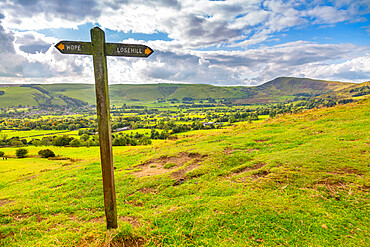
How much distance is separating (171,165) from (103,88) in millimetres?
9773

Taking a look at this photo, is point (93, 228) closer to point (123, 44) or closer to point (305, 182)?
point (123, 44)

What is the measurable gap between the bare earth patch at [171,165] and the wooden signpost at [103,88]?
568 cm

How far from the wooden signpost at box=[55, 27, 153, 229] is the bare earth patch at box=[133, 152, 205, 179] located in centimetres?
568

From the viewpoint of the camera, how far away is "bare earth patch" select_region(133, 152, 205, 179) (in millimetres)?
12464

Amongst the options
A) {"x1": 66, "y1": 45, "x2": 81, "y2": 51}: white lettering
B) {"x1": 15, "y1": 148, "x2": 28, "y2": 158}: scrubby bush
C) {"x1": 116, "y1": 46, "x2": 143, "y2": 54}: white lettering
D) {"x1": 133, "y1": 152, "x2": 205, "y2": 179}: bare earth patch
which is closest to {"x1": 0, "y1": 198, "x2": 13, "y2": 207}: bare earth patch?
{"x1": 133, "y1": 152, "x2": 205, "y2": 179}: bare earth patch

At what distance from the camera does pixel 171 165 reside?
14164 millimetres

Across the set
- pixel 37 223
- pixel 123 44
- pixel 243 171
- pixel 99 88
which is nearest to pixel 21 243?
pixel 37 223

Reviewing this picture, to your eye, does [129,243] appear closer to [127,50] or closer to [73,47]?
[127,50]

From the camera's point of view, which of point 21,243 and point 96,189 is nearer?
point 21,243

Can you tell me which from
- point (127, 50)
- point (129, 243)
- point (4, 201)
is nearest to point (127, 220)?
point (129, 243)

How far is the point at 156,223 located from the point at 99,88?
5.18 m

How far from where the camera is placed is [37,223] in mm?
7512

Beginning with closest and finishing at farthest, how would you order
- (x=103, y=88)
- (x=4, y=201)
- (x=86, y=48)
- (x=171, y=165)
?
(x=103, y=88)
(x=86, y=48)
(x=4, y=201)
(x=171, y=165)

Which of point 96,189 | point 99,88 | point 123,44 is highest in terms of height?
point 123,44
